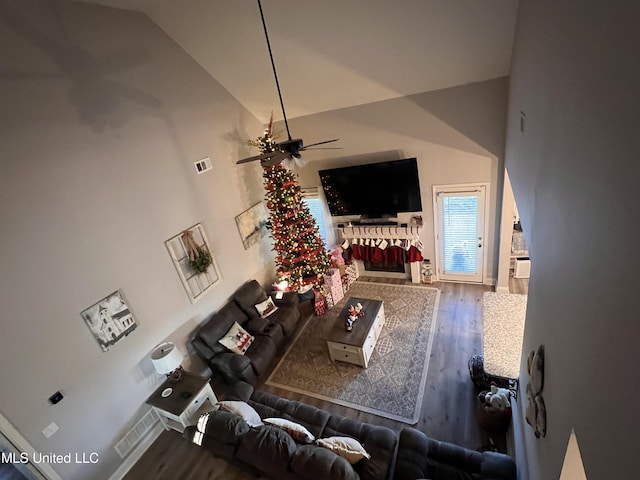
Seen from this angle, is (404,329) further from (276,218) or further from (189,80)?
(189,80)

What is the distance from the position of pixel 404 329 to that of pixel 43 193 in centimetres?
522

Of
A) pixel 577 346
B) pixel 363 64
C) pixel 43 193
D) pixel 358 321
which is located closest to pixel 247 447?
pixel 358 321

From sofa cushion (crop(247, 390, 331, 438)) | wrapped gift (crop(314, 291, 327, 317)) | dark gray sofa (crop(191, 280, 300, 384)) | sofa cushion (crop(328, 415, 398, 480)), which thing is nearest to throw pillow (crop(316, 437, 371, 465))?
sofa cushion (crop(328, 415, 398, 480))

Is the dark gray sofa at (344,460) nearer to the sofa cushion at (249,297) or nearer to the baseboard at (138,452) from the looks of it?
the baseboard at (138,452)

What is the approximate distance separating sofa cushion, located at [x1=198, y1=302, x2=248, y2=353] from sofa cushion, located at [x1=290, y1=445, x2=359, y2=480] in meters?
2.47

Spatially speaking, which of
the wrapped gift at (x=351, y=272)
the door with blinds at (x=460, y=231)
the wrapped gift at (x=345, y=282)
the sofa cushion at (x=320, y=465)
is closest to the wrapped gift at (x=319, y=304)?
the wrapped gift at (x=345, y=282)

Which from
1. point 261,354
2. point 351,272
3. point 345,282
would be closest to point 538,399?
point 261,354

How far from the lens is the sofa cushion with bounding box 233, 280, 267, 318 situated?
210 inches

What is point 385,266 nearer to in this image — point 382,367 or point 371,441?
point 382,367

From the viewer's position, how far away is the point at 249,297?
17.8 feet

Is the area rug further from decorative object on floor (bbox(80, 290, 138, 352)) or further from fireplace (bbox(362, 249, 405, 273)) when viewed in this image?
decorative object on floor (bbox(80, 290, 138, 352))

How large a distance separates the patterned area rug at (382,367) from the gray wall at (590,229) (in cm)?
230

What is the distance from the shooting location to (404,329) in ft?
17.2

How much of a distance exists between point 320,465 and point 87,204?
11.8ft
